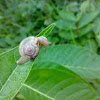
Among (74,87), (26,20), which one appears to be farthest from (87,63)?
(26,20)

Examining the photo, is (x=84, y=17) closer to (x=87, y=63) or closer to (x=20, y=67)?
(x=87, y=63)

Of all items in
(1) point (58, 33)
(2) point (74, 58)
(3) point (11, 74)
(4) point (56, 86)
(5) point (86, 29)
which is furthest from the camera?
(1) point (58, 33)

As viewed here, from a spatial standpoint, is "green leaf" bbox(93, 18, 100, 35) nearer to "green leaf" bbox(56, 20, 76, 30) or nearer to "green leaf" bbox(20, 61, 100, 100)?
"green leaf" bbox(56, 20, 76, 30)

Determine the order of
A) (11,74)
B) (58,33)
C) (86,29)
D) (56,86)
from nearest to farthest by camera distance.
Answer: (11,74) < (56,86) < (86,29) < (58,33)

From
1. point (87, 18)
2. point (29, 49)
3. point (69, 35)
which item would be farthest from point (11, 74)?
point (87, 18)

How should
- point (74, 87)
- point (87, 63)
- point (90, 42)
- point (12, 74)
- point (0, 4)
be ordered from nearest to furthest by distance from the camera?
point (12, 74) → point (74, 87) → point (87, 63) → point (90, 42) → point (0, 4)

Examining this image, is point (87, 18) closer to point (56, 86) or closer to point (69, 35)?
point (69, 35)

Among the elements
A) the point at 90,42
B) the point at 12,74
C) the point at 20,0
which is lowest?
the point at 90,42
